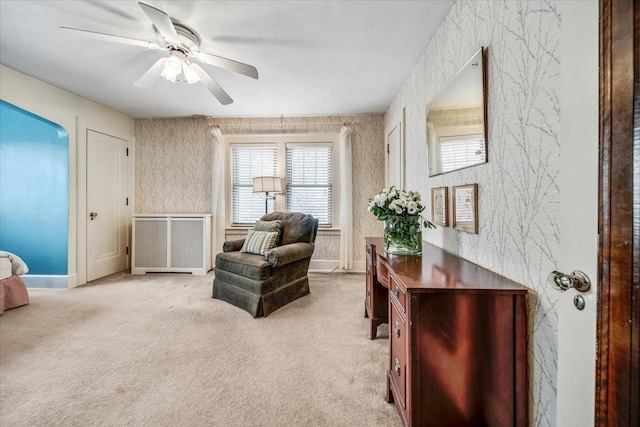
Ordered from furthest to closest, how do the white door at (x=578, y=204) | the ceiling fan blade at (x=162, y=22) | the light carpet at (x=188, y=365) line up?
the ceiling fan blade at (x=162, y=22) < the light carpet at (x=188, y=365) < the white door at (x=578, y=204)

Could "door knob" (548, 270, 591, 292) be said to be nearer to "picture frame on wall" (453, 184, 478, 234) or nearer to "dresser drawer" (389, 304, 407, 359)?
"dresser drawer" (389, 304, 407, 359)

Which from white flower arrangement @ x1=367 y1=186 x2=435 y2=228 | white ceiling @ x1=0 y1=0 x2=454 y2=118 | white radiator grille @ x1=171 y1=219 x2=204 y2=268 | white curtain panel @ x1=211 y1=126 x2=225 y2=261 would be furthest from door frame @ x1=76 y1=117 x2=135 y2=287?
white flower arrangement @ x1=367 y1=186 x2=435 y2=228

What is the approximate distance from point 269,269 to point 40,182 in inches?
132

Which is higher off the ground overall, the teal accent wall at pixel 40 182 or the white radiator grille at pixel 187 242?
the teal accent wall at pixel 40 182

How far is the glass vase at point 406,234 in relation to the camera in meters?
1.67

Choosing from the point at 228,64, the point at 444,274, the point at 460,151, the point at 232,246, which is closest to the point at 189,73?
the point at 228,64

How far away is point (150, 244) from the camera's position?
3.93m

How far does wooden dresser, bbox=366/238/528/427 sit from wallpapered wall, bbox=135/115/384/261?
3.11m

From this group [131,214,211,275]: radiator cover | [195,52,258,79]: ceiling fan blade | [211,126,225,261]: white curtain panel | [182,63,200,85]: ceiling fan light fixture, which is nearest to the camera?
[195,52,258,79]: ceiling fan blade

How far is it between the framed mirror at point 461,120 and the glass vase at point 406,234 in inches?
17.8

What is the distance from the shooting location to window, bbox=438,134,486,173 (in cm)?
139

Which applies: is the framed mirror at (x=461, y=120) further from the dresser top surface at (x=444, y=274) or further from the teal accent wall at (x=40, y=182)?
the teal accent wall at (x=40, y=182)

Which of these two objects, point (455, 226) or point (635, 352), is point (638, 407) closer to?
point (635, 352)

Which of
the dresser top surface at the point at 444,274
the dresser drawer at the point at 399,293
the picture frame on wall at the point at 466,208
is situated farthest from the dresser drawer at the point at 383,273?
the picture frame on wall at the point at 466,208
